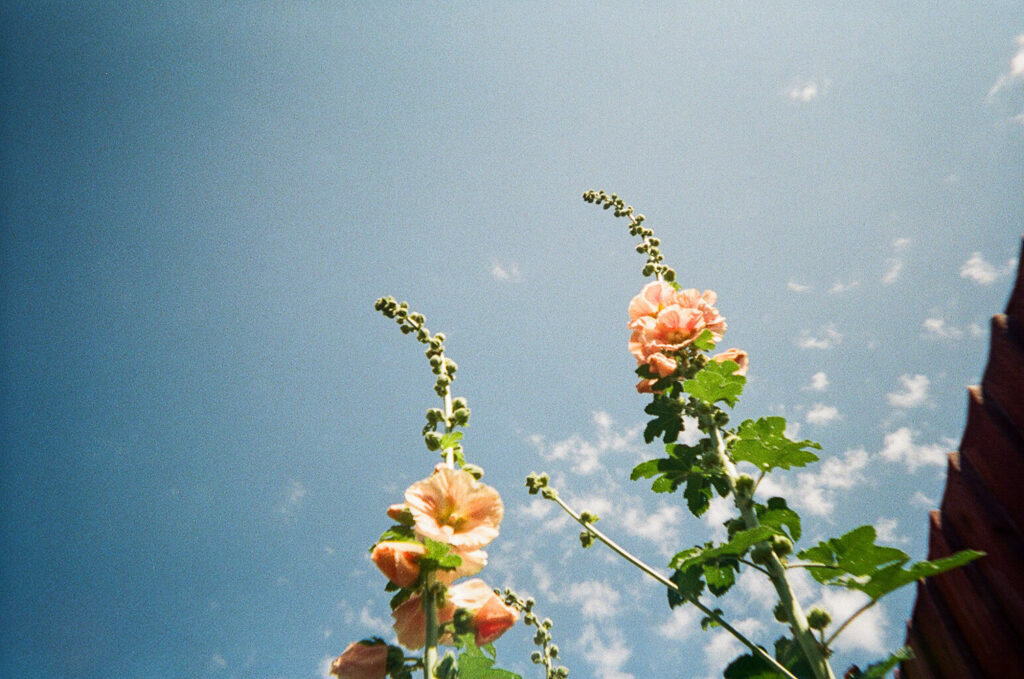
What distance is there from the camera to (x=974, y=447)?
127cm

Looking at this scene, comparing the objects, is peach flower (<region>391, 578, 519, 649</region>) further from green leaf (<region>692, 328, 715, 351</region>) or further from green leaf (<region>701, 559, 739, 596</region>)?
green leaf (<region>692, 328, 715, 351</region>)

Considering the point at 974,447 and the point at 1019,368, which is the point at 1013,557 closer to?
the point at 974,447

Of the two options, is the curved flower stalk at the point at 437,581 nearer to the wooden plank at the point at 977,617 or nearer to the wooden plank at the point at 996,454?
the wooden plank at the point at 977,617

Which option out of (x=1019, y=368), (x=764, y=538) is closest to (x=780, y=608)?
(x=764, y=538)

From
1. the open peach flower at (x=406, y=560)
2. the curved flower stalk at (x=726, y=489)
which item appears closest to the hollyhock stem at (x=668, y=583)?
the curved flower stalk at (x=726, y=489)

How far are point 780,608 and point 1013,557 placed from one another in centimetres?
68

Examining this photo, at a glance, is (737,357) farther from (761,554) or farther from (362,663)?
(362,663)

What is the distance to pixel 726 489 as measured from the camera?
1.98 m

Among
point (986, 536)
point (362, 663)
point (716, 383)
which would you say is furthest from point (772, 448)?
point (362, 663)

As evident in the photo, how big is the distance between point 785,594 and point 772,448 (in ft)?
1.61

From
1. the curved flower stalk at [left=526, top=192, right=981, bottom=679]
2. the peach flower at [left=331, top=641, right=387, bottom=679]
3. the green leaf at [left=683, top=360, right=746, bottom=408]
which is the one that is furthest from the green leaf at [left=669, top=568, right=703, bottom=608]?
the peach flower at [left=331, top=641, right=387, bottom=679]

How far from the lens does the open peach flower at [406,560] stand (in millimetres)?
1469

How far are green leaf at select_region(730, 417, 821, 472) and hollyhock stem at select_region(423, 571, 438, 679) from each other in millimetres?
1204

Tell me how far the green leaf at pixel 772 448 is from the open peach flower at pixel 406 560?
3.40ft
